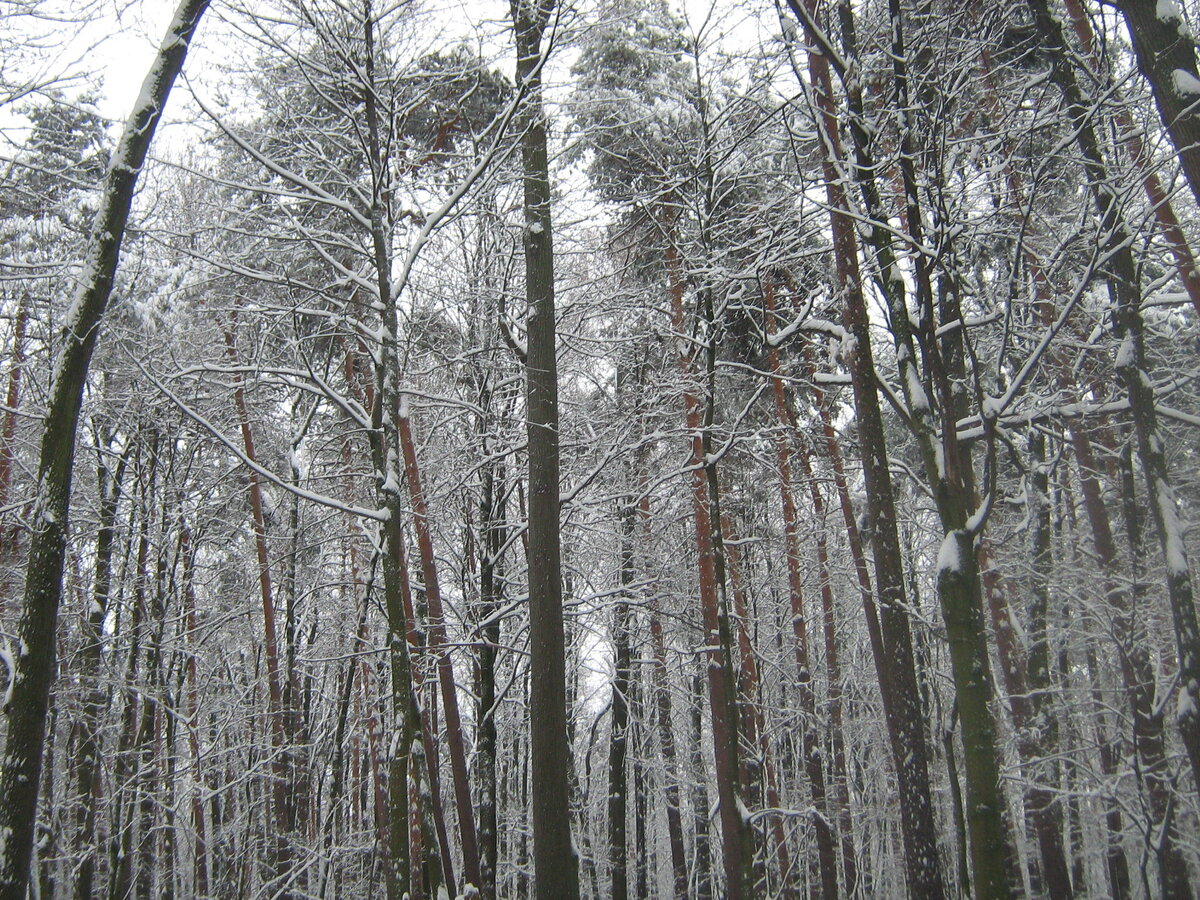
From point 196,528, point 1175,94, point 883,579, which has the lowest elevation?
point 883,579

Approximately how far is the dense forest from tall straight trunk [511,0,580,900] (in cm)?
4

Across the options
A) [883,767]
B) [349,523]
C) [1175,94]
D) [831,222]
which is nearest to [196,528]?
[349,523]

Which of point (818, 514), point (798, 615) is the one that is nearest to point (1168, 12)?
point (798, 615)

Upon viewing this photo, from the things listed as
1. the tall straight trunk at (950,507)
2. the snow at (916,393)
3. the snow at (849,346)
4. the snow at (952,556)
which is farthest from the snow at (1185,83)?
the snow at (952,556)

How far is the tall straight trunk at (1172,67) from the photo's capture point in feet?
15.1

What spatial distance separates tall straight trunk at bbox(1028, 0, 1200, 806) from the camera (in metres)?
6.78

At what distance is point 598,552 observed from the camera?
43.1 feet

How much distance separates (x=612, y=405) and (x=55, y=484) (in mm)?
7989

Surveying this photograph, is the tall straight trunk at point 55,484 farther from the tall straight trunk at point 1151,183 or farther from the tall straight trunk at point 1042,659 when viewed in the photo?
the tall straight trunk at point 1042,659

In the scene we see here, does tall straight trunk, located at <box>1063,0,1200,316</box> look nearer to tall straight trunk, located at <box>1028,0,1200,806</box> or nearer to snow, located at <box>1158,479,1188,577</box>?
tall straight trunk, located at <box>1028,0,1200,806</box>

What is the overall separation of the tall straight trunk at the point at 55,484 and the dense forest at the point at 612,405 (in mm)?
22

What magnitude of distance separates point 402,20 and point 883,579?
22.0 ft

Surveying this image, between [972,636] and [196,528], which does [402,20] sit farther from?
[196,528]

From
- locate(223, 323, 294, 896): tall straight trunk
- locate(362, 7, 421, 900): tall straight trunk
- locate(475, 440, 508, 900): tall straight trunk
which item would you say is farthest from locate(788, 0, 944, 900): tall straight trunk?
locate(223, 323, 294, 896): tall straight trunk
